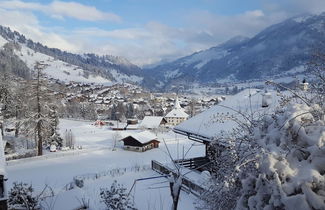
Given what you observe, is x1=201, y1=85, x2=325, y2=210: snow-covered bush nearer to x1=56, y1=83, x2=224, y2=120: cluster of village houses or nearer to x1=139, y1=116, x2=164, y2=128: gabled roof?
x1=56, y1=83, x2=224, y2=120: cluster of village houses

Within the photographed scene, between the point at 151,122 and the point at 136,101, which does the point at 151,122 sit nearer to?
the point at 151,122

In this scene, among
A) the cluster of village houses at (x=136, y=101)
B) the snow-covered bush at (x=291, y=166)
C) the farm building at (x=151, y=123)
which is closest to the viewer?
the snow-covered bush at (x=291, y=166)

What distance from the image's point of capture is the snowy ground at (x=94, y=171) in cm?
1012

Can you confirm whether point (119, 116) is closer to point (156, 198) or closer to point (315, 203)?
point (156, 198)

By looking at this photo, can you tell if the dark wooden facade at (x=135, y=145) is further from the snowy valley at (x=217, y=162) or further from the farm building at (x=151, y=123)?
the farm building at (x=151, y=123)

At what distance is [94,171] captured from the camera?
22.2m

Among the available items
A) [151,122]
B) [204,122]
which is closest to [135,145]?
[204,122]

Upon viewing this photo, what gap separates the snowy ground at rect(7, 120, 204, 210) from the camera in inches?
399

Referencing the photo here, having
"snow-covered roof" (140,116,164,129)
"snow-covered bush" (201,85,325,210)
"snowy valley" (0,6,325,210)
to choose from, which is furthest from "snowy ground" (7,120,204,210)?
"snow-covered roof" (140,116,164,129)

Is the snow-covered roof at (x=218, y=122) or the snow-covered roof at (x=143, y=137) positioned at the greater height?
the snow-covered roof at (x=218, y=122)

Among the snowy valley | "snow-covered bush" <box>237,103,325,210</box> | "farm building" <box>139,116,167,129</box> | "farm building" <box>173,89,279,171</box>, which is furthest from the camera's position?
"farm building" <box>139,116,167,129</box>

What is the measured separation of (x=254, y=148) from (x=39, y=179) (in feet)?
64.6

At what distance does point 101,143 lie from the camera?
1505 inches

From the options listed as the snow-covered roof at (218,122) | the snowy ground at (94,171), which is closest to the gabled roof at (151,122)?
the snowy ground at (94,171)
